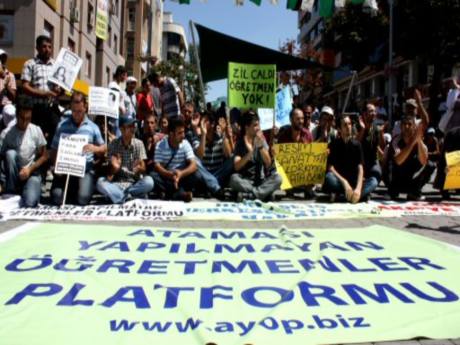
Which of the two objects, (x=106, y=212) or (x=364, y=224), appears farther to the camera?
(x=106, y=212)

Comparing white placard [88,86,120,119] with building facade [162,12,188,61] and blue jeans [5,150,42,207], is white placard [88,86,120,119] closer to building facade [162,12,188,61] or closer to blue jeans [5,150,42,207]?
blue jeans [5,150,42,207]

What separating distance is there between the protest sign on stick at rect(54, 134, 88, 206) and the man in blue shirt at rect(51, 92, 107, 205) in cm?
11

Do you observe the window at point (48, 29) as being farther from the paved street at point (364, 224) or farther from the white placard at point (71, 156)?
the paved street at point (364, 224)

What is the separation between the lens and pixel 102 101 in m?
7.78

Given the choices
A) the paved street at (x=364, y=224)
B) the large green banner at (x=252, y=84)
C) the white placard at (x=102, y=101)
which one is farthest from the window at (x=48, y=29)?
the paved street at (x=364, y=224)

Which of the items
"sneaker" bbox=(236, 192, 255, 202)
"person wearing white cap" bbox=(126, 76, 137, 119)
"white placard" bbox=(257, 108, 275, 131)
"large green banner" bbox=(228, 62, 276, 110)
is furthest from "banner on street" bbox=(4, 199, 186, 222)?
"white placard" bbox=(257, 108, 275, 131)

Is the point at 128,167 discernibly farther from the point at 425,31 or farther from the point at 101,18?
the point at 101,18

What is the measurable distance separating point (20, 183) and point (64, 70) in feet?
6.53

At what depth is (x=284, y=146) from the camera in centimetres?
769

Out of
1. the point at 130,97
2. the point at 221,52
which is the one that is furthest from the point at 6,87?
the point at 221,52

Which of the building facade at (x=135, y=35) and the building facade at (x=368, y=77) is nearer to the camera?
the building facade at (x=368, y=77)

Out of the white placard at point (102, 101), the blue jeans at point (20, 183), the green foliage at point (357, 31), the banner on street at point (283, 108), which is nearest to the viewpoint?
the blue jeans at point (20, 183)

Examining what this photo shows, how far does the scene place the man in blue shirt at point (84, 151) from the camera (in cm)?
655

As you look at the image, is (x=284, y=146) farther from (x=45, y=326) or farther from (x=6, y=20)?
(x=6, y=20)
